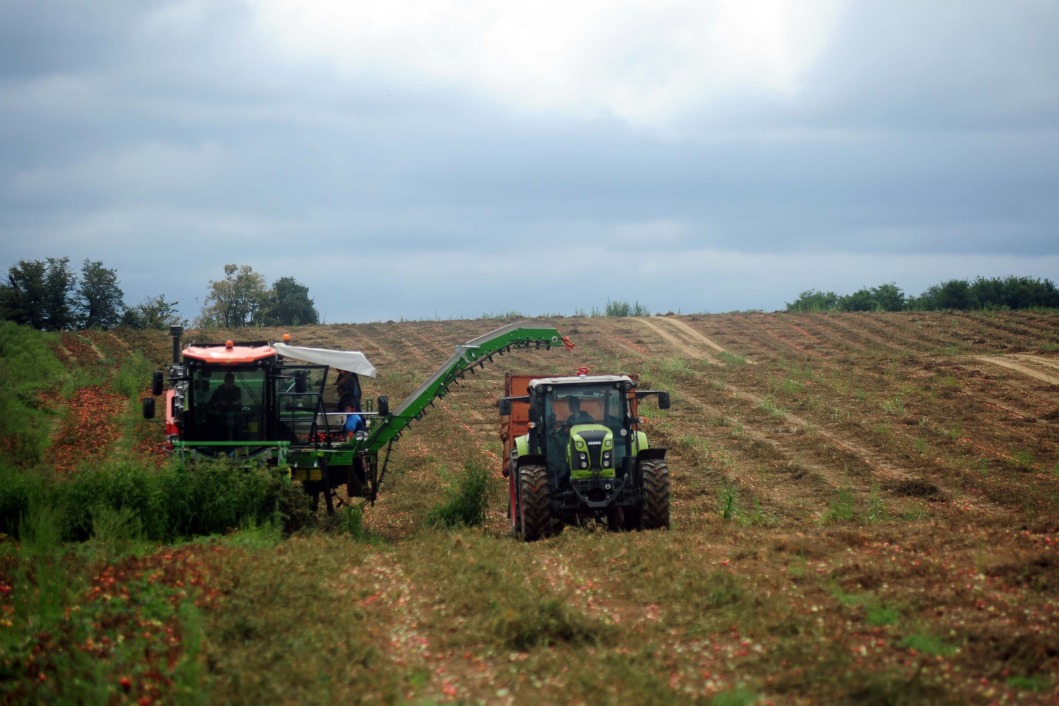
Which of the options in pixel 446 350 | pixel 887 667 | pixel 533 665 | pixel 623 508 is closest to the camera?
pixel 887 667

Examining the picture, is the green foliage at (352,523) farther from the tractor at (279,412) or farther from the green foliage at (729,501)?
the green foliage at (729,501)

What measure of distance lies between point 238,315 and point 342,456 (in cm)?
3873

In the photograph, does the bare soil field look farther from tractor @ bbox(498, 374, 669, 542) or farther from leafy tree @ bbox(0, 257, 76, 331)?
leafy tree @ bbox(0, 257, 76, 331)

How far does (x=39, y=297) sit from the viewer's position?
1881 inches

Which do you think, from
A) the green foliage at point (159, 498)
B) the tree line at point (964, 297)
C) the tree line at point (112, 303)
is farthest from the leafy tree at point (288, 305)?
the green foliage at point (159, 498)

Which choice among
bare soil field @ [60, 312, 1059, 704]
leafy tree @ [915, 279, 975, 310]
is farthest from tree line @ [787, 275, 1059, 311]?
bare soil field @ [60, 312, 1059, 704]

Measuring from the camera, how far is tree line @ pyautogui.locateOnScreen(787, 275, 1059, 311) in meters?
49.5

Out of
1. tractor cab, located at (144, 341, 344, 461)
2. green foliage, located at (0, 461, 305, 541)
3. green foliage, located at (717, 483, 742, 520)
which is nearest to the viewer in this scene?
green foliage, located at (0, 461, 305, 541)

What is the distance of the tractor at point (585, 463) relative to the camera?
12.9 meters

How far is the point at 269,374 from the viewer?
1484 centimetres

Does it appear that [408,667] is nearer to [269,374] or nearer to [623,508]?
[623,508]

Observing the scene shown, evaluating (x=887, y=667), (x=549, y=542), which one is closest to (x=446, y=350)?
(x=549, y=542)

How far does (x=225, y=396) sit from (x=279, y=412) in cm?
83

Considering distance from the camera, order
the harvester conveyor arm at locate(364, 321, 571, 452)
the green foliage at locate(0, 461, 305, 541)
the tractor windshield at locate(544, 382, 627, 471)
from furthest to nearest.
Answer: the harvester conveyor arm at locate(364, 321, 571, 452) < the tractor windshield at locate(544, 382, 627, 471) < the green foliage at locate(0, 461, 305, 541)
